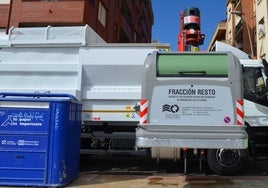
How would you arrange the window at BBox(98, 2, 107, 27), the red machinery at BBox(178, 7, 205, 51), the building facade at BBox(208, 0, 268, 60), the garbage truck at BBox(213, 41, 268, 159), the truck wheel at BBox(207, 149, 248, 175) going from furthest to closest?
the building facade at BBox(208, 0, 268, 60) < the window at BBox(98, 2, 107, 27) < the red machinery at BBox(178, 7, 205, 51) < the garbage truck at BBox(213, 41, 268, 159) < the truck wheel at BBox(207, 149, 248, 175)

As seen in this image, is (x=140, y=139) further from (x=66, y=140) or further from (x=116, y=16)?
(x=116, y=16)

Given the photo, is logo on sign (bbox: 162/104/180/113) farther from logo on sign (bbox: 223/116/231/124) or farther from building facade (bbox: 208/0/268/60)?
building facade (bbox: 208/0/268/60)

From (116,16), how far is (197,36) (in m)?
21.0

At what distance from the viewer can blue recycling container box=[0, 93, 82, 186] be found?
26.5ft

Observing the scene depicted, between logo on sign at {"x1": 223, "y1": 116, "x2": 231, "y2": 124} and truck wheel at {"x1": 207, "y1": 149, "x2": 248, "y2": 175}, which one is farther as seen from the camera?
truck wheel at {"x1": 207, "y1": 149, "x2": 248, "y2": 175}

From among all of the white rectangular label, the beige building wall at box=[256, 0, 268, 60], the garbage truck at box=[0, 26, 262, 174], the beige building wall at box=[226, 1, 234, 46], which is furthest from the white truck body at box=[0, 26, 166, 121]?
the beige building wall at box=[226, 1, 234, 46]

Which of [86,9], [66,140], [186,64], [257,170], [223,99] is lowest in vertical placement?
[257,170]

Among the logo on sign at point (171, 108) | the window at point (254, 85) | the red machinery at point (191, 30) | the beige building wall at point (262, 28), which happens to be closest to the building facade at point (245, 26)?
the beige building wall at point (262, 28)

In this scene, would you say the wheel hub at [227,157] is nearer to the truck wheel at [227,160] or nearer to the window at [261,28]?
the truck wheel at [227,160]

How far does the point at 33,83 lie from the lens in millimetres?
9977

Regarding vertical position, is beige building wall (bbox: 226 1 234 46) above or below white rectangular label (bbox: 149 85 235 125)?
above

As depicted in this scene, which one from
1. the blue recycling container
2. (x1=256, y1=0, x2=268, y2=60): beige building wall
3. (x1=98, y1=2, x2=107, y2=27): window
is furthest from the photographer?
(x1=256, y1=0, x2=268, y2=60): beige building wall

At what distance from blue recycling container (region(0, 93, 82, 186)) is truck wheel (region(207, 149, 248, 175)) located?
3.45m

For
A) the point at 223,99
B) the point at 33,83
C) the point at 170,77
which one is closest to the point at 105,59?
the point at 33,83
